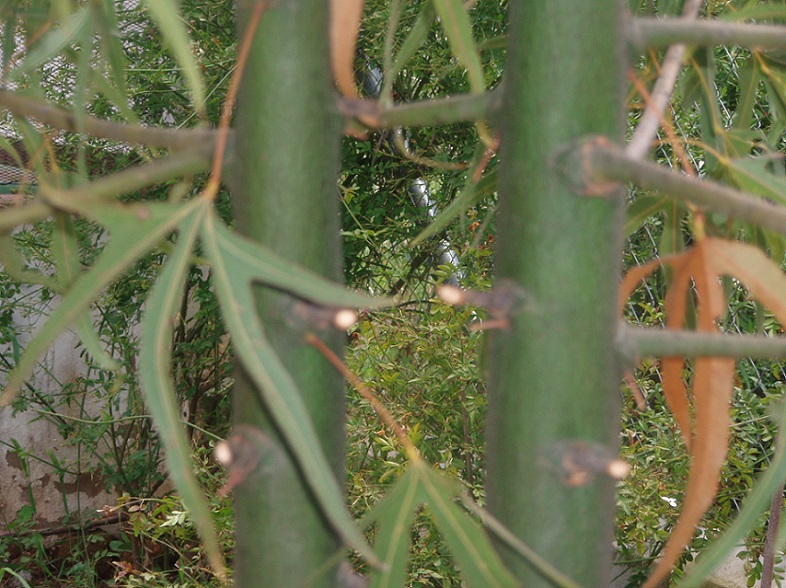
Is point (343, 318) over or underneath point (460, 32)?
underneath

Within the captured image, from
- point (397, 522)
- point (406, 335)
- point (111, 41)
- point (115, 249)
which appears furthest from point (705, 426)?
point (406, 335)

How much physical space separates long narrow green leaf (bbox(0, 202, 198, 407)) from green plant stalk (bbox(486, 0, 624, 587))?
4.9 inches

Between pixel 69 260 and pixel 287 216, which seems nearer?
pixel 287 216

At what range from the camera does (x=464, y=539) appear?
31 cm

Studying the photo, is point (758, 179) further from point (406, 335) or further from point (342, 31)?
point (406, 335)

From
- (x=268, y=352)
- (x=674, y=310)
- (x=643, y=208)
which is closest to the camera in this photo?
(x=268, y=352)

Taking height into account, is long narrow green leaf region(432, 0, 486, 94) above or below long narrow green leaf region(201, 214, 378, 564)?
above

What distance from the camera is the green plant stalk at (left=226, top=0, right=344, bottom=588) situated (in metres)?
0.32

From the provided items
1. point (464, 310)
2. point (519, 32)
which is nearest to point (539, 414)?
point (519, 32)

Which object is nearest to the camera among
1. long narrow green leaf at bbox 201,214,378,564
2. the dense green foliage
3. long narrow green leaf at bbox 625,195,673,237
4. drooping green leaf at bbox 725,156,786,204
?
long narrow green leaf at bbox 201,214,378,564

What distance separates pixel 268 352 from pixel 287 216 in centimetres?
7

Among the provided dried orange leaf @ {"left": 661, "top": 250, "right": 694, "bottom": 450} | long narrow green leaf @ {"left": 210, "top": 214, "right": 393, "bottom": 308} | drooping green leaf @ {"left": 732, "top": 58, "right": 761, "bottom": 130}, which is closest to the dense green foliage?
drooping green leaf @ {"left": 732, "top": 58, "right": 761, "bottom": 130}

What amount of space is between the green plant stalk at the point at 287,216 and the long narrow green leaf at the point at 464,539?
4 cm

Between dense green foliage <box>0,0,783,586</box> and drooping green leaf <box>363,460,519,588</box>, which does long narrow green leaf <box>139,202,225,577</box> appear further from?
dense green foliage <box>0,0,783,586</box>
